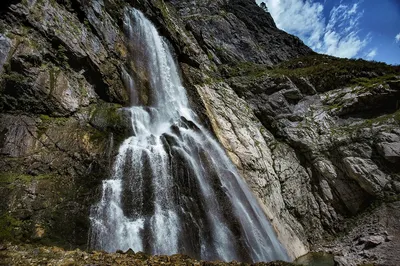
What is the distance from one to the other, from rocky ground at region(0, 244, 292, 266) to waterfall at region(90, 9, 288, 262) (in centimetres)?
314

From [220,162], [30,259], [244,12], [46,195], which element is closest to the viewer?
[30,259]

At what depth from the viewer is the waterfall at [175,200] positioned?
1298 cm

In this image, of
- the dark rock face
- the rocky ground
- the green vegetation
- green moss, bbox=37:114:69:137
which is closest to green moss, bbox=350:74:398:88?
the green vegetation

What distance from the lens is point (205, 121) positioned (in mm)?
24188

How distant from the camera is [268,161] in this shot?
2455cm

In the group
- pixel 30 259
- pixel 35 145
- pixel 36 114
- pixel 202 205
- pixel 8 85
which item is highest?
pixel 8 85

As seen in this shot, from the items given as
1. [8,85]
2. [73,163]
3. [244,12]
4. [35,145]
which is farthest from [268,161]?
[244,12]

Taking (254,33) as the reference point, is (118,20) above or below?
below

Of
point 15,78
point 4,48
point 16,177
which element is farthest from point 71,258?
point 4,48

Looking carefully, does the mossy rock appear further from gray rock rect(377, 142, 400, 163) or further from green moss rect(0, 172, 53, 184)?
gray rock rect(377, 142, 400, 163)

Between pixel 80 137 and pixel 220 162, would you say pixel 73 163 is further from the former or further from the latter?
pixel 220 162

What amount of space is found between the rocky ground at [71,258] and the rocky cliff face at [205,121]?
222 centimetres

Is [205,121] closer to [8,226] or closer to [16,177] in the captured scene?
[16,177]

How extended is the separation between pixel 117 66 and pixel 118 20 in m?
7.14
